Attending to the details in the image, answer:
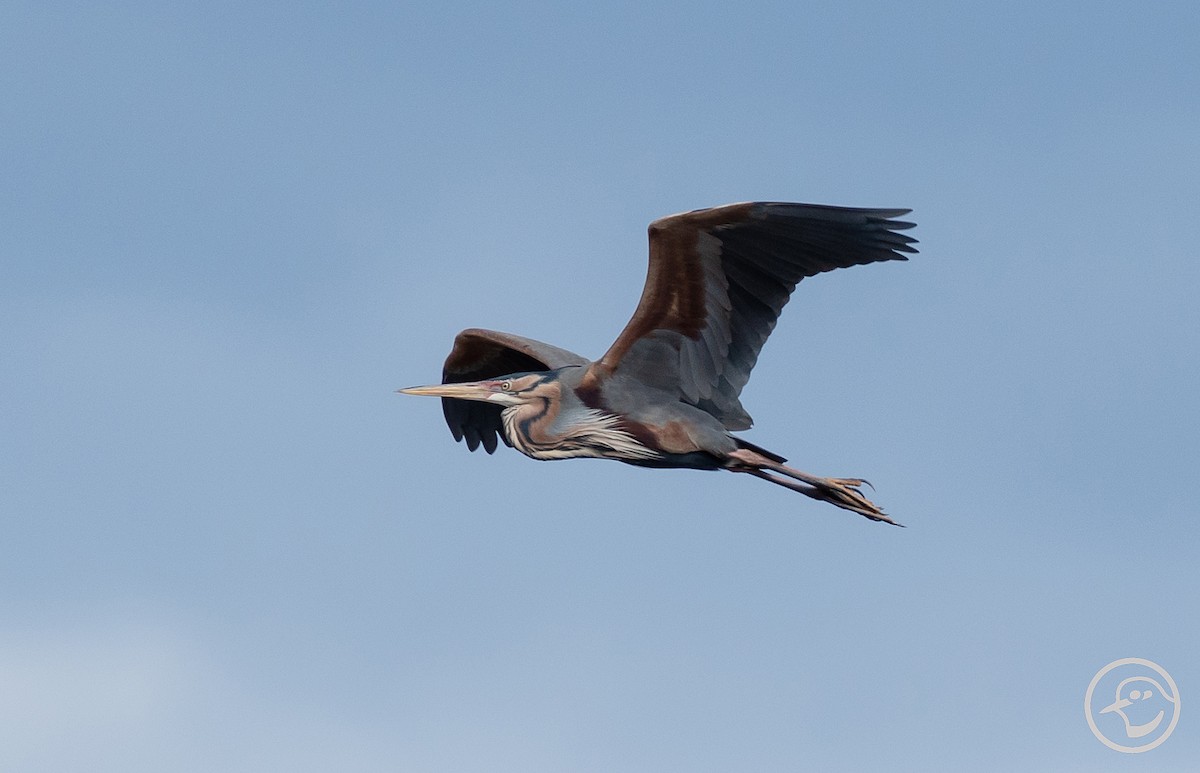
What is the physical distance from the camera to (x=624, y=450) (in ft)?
43.4

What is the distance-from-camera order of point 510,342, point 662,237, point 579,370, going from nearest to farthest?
point 662,237 → point 579,370 → point 510,342

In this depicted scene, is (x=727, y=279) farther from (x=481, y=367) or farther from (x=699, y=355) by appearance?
(x=481, y=367)

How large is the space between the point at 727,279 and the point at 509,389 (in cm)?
197

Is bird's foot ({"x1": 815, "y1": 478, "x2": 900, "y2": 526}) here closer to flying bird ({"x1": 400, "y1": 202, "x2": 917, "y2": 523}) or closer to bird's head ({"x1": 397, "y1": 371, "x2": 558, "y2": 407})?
flying bird ({"x1": 400, "y1": 202, "x2": 917, "y2": 523})

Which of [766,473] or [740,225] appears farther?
[766,473]

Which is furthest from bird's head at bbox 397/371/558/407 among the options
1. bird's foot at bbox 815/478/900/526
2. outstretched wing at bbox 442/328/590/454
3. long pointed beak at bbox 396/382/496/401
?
bird's foot at bbox 815/478/900/526

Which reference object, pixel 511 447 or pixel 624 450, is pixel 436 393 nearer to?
pixel 511 447

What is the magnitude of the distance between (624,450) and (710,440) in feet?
2.21

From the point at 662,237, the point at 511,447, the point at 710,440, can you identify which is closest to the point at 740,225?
the point at 662,237

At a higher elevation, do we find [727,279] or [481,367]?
[727,279]

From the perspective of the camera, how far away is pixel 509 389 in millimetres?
13586

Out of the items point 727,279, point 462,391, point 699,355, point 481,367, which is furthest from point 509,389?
point 481,367

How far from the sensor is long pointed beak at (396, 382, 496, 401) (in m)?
13.7

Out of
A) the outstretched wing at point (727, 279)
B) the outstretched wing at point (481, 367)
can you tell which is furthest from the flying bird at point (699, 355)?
the outstretched wing at point (481, 367)
